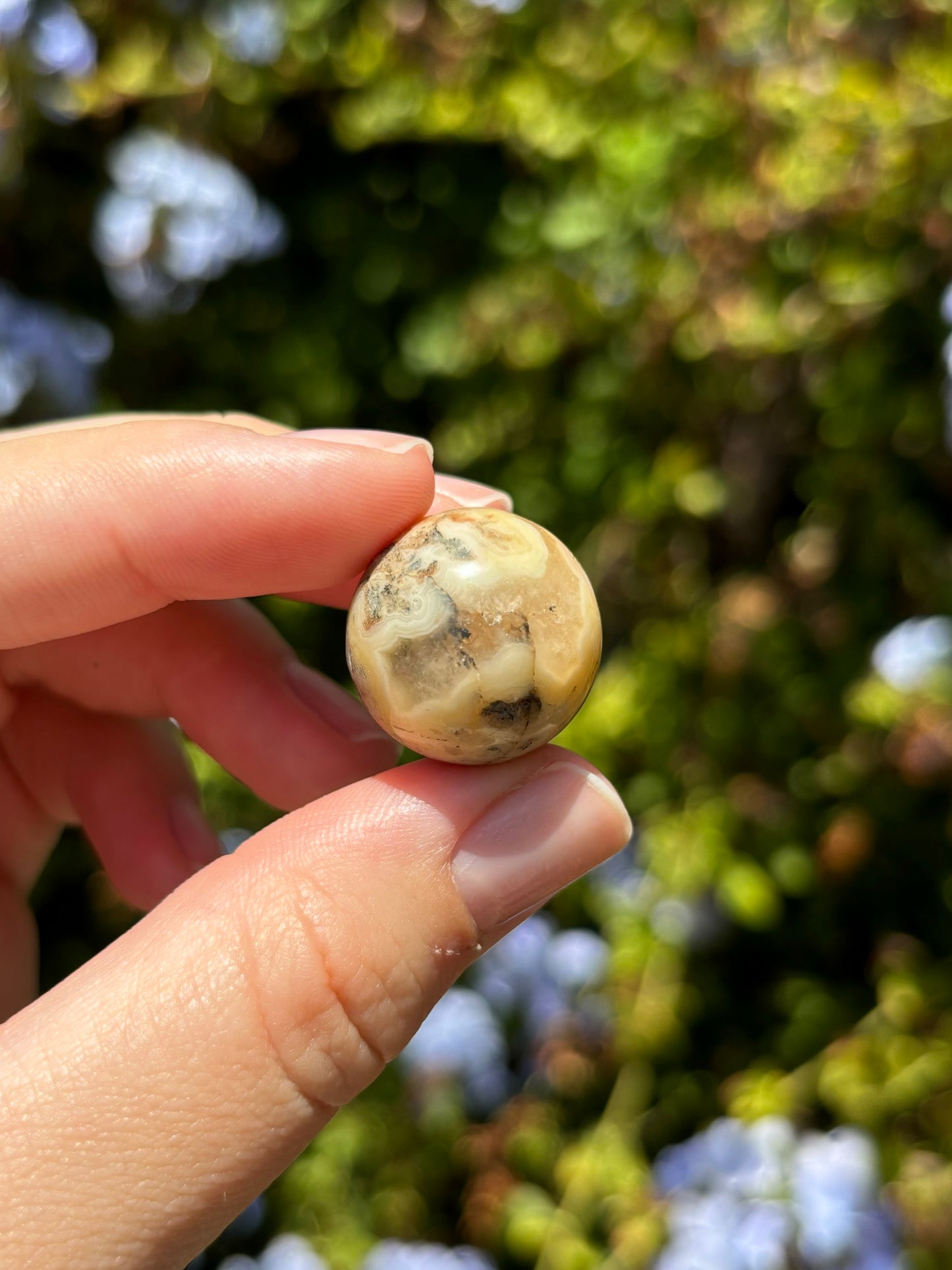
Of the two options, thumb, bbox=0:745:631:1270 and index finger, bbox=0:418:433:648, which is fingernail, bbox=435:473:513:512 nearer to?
index finger, bbox=0:418:433:648

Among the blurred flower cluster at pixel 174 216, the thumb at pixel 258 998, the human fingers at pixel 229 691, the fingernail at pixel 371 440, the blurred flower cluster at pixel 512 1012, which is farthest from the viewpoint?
the blurred flower cluster at pixel 174 216

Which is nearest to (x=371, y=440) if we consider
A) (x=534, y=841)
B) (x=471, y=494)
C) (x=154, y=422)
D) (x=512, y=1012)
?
(x=471, y=494)

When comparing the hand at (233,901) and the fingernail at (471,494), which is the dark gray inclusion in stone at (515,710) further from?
the fingernail at (471,494)

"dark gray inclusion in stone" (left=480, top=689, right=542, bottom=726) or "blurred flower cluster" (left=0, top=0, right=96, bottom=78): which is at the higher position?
"blurred flower cluster" (left=0, top=0, right=96, bottom=78)

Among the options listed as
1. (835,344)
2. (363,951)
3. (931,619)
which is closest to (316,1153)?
(363,951)

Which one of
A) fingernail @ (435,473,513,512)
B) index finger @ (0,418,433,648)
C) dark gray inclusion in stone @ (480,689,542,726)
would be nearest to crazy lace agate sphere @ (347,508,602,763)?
dark gray inclusion in stone @ (480,689,542,726)

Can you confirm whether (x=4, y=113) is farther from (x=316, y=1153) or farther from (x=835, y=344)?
(x=316, y=1153)

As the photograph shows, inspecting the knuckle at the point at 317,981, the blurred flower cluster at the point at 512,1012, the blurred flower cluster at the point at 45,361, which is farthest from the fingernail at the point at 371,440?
the blurred flower cluster at the point at 45,361
